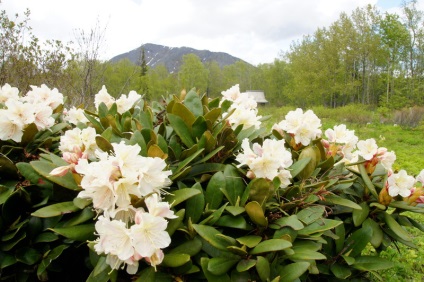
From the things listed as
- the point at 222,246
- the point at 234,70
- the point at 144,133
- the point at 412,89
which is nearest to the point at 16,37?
the point at 144,133

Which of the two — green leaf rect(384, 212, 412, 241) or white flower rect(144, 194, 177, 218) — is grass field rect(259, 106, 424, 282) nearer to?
green leaf rect(384, 212, 412, 241)

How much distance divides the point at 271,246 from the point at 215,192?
339 mm

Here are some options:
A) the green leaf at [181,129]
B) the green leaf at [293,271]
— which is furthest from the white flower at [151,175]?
the green leaf at [293,271]

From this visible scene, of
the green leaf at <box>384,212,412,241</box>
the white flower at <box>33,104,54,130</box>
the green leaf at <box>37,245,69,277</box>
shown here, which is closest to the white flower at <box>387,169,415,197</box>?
the green leaf at <box>384,212,412,241</box>

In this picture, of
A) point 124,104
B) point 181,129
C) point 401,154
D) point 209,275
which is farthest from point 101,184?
point 401,154

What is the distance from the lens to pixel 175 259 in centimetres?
122

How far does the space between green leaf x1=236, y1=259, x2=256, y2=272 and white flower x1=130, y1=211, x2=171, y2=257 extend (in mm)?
321

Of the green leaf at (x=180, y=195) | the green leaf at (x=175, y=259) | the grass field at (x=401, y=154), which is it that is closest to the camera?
the green leaf at (x=175, y=259)

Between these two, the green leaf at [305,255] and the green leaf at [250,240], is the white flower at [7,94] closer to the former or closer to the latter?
the green leaf at [250,240]

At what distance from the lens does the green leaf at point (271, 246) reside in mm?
1212

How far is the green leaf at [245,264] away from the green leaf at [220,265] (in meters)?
0.03

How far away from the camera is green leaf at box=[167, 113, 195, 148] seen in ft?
5.34

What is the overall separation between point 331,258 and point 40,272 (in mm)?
1291

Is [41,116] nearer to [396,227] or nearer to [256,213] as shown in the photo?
[256,213]
